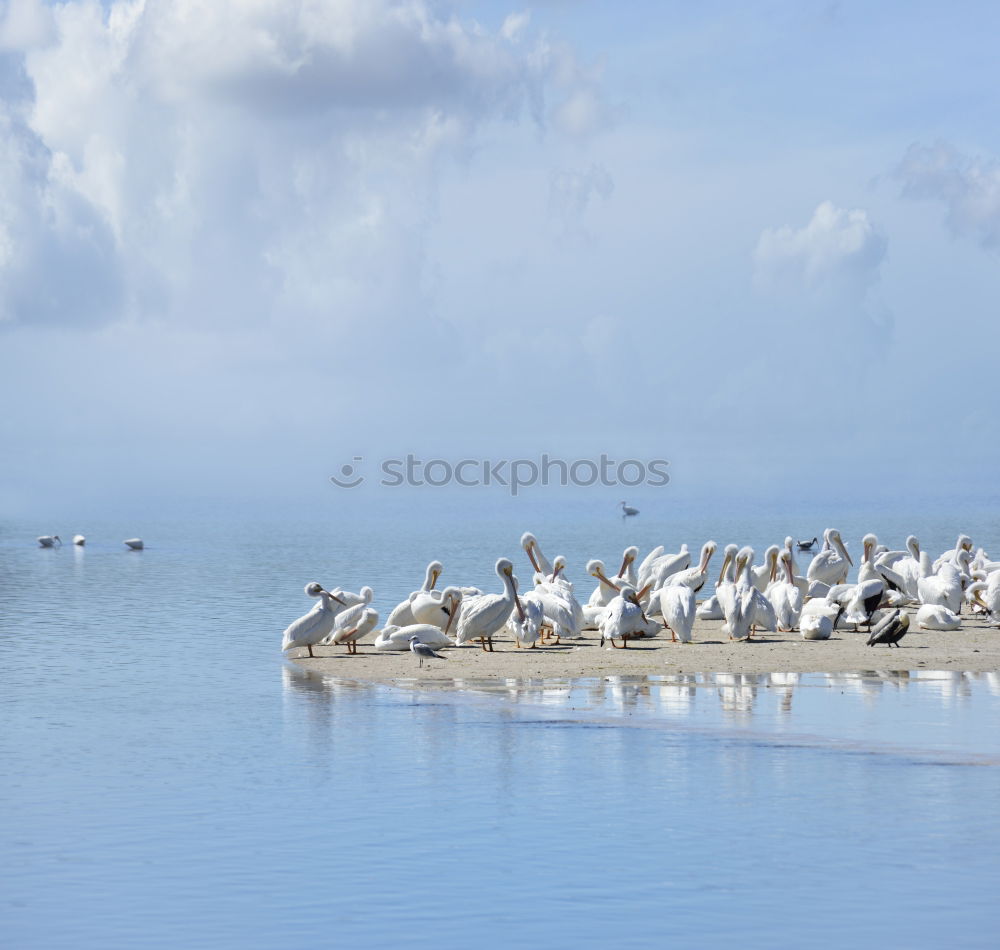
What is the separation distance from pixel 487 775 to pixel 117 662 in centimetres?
962

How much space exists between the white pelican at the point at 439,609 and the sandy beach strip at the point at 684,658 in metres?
0.57

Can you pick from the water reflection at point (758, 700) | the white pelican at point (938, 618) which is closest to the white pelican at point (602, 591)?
the white pelican at point (938, 618)

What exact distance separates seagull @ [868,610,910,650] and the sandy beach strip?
0.13 m

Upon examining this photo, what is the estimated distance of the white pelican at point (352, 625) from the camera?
19.4 m

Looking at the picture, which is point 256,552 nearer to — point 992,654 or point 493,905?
point 992,654

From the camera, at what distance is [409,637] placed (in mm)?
18969

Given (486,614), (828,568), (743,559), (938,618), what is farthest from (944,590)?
(486,614)

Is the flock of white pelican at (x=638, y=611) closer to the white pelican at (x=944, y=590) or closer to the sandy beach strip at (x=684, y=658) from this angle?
the white pelican at (x=944, y=590)

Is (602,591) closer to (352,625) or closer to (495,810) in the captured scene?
(352,625)

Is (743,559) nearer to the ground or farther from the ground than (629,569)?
farther from the ground

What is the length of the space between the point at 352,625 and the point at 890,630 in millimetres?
6684

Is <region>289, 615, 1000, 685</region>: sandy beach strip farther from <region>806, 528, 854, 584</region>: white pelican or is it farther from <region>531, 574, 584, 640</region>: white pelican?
<region>806, 528, 854, 584</region>: white pelican

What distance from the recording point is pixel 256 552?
5156cm

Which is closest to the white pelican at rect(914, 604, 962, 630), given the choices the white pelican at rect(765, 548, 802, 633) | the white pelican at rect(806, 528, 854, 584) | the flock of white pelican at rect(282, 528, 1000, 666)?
the flock of white pelican at rect(282, 528, 1000, 666)
